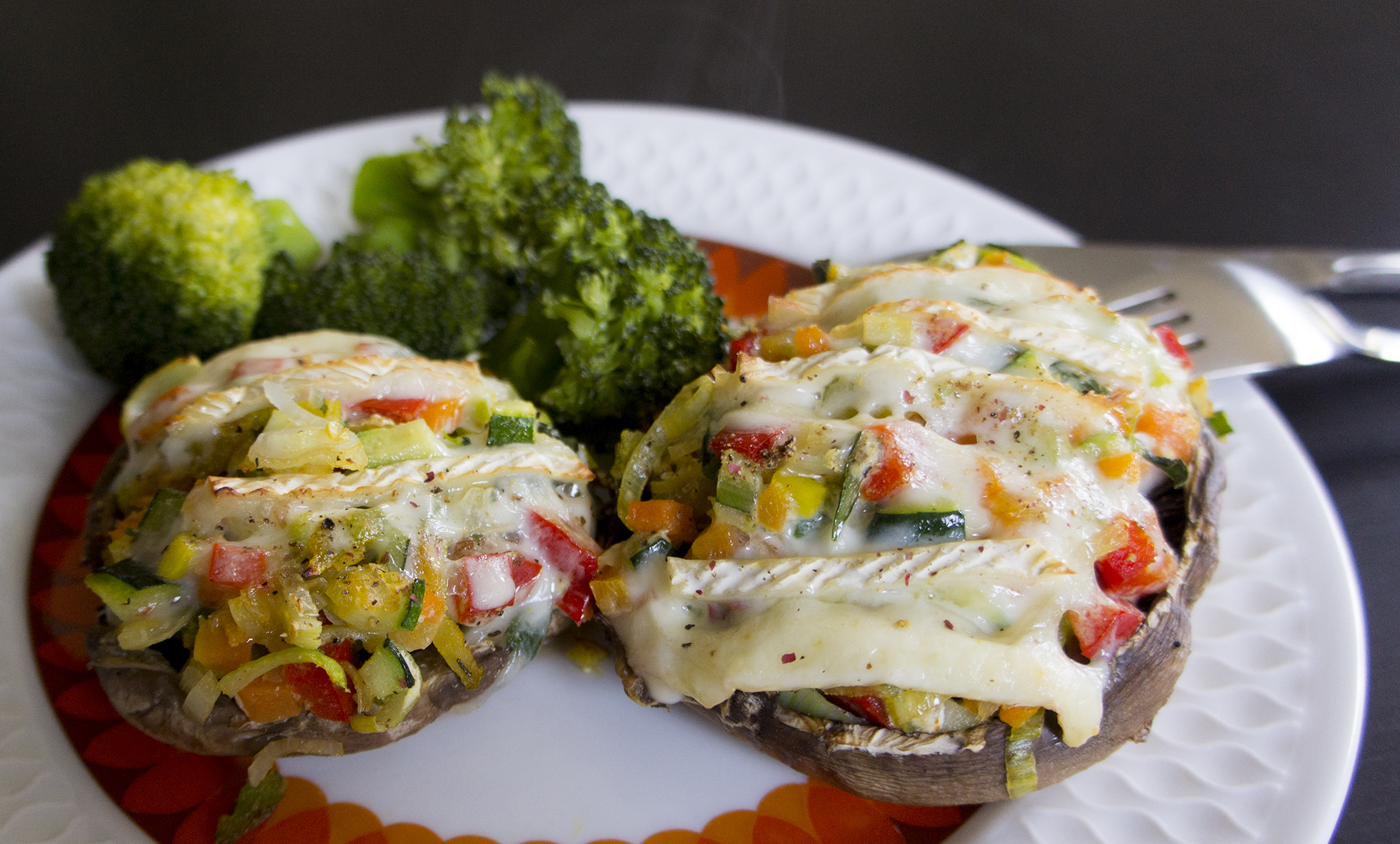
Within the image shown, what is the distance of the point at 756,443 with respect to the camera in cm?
211

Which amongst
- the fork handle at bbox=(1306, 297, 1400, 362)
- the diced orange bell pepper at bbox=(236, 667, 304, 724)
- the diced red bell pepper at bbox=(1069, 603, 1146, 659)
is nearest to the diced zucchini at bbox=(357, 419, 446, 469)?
the diced orange bell pepper at bbox=(236, 667, 304, 724)

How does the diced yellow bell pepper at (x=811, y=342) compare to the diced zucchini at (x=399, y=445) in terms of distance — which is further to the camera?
the diced yellow bell pepper at (x=811, y=342)

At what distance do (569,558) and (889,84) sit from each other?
13.5 ft

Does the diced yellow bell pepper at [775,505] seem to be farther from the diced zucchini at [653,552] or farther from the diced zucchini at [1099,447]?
the diced zucchini at [1099,447]

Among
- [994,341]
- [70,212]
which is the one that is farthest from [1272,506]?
[70,212]

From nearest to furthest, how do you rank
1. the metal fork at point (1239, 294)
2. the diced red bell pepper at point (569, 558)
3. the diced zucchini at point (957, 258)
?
the diced red bell pepper at point (569, 558)
the diced zucchini at point (957, 258)
the metal fork at point (1239, 294)

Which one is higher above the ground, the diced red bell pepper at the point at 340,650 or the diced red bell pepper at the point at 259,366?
the diced red bell pepper at the point at 259,366

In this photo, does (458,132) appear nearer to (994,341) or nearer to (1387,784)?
(994,341)

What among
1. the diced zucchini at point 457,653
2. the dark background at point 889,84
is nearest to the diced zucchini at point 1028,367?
the diced zucchini at point 457,653

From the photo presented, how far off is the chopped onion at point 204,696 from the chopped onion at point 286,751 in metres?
0.16

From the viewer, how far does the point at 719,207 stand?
383 cm

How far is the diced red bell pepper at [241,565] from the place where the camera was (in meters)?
2.00

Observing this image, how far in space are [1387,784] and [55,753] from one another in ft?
11.1

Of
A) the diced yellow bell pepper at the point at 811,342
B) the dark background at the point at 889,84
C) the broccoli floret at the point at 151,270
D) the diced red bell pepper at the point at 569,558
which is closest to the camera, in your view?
the diced red bell pepper at the point at 569,558
